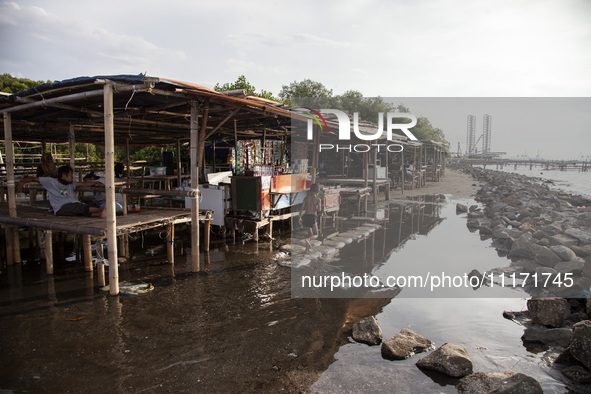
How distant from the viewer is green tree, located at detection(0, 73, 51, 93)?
56.0 ft

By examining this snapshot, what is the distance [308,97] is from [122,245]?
25490 millimetres

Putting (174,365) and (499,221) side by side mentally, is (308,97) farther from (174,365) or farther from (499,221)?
(174,365)

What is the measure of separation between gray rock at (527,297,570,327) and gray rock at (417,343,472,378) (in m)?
1.82

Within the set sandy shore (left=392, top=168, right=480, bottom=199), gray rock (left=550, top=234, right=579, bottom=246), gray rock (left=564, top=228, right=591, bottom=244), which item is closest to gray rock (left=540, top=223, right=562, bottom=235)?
gray rock (left=564, top=228, right=591, bottom=244)

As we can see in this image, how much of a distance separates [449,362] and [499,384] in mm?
497

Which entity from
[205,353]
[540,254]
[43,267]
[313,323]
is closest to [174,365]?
[205,353]

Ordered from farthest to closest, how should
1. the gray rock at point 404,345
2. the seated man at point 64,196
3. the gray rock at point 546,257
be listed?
the gray rock at point 546,257, the seated man at point 64,196, the gray rock at point 404,345

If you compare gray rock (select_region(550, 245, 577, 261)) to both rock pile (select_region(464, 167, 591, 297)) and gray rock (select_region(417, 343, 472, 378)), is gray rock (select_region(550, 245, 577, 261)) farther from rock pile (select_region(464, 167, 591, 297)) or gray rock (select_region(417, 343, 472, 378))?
gray rock (select_region(417, 343, 472, 378))

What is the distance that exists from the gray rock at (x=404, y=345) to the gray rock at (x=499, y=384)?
66cm

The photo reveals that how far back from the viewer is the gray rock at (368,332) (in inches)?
180

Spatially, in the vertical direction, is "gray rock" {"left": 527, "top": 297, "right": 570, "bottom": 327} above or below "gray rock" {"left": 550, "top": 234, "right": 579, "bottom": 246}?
below

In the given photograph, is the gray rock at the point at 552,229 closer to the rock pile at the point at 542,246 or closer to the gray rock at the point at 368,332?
the rock pile at the point at 542,246

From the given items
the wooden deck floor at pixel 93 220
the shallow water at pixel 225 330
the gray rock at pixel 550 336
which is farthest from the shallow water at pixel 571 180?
the wooden deck floor at pixel 93 220

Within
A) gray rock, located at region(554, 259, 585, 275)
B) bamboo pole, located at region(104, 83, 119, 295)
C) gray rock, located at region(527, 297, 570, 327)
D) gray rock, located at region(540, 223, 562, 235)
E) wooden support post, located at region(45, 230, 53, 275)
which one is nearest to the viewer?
gray rock, located at region(527, 297, 570, 327)
